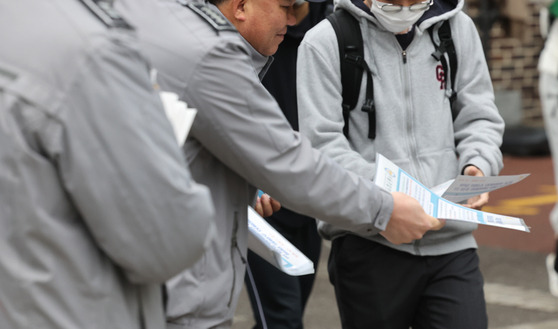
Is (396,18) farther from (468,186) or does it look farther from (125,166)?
(125,166)

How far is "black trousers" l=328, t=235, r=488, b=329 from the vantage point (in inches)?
143

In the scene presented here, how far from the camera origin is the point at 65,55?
194 centimetres

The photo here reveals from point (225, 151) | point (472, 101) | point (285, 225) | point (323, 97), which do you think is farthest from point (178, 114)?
point (285, 225)

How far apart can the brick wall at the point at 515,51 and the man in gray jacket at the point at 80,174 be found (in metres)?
10.1

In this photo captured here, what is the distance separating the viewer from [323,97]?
11.8ft

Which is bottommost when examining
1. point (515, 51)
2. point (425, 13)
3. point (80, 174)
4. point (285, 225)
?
point (515, 51)

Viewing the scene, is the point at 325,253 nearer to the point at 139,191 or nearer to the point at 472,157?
the point at 472,157

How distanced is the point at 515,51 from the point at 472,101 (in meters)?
8.66

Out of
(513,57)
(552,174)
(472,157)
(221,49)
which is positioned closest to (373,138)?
(472,157)

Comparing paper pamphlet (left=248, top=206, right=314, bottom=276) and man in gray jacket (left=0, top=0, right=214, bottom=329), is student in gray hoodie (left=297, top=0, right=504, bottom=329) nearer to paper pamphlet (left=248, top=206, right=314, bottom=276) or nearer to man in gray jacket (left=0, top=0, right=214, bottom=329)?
paper pamphlet (left=248, top=206, right=314, bottom=276)

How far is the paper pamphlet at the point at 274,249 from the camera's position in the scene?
10.0ft

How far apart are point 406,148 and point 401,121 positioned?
100 mm

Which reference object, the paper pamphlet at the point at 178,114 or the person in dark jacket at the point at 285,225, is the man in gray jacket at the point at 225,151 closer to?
the paper pamphlet at the point at 178,114

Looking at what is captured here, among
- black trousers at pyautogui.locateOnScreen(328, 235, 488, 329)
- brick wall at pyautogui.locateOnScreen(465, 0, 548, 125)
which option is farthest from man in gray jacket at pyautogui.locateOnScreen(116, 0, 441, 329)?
brick wall at pyautogui.locateOnScreen(465, 0, 548, 125)
